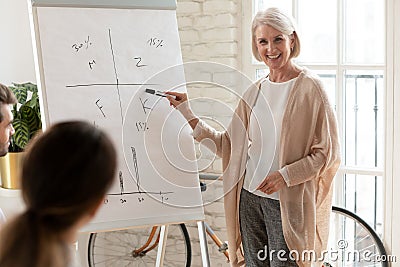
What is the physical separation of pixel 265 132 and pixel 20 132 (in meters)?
1.31

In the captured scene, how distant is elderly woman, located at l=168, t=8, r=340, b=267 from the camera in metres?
2.75

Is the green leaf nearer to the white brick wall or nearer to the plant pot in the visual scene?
the plant pot

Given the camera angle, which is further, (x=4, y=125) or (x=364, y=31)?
(x=364, y=31)

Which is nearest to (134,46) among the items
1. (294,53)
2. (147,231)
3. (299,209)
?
(294,53)

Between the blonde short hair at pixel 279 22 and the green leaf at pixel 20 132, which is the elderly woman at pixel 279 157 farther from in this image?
the green leaf at pixel 20 132

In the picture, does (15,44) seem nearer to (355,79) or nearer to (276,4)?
(276,4)

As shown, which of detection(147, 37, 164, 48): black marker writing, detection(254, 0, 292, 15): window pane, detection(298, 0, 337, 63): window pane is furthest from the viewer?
detection(254, 0, 292, 15): window pane

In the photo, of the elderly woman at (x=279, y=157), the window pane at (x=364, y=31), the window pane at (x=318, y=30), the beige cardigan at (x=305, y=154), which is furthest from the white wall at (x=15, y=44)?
the window pane at (x=364, y=31)

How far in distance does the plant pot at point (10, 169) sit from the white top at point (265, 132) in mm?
1282

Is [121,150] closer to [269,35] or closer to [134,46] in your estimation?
[134,46]

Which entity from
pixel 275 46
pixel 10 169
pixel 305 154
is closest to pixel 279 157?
pixel 305 154

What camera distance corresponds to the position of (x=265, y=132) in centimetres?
283

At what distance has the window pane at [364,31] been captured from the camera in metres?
3.28

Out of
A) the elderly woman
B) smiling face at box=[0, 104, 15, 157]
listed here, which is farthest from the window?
smiling face at box=[0, 104, 15, 157]
